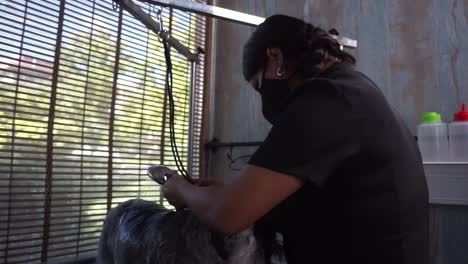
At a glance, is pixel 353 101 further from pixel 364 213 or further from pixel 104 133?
pixel 104 133

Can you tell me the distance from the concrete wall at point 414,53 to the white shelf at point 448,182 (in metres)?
0.05

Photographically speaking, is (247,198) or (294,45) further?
(294,45)

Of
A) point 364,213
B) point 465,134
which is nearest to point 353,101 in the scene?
point 364,213

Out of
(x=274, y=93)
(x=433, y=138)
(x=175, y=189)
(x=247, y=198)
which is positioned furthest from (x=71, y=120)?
(x=433, y=138)

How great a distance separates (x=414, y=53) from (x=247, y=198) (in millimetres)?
992

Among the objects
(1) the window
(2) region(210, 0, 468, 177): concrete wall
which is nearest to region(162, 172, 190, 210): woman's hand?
(1) the window

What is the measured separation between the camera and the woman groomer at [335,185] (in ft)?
1.74

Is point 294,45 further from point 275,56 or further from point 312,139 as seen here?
point 312,139

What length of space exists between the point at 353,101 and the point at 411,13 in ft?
2.90

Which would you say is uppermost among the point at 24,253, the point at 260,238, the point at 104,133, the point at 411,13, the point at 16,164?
the point at 411,13

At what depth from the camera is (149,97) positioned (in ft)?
4.93

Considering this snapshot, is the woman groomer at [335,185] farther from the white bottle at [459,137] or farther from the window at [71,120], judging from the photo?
the window at [71,120]

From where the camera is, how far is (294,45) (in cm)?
74

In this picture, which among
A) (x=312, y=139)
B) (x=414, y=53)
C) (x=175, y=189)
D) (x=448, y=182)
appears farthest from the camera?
(x=414, y=53)
